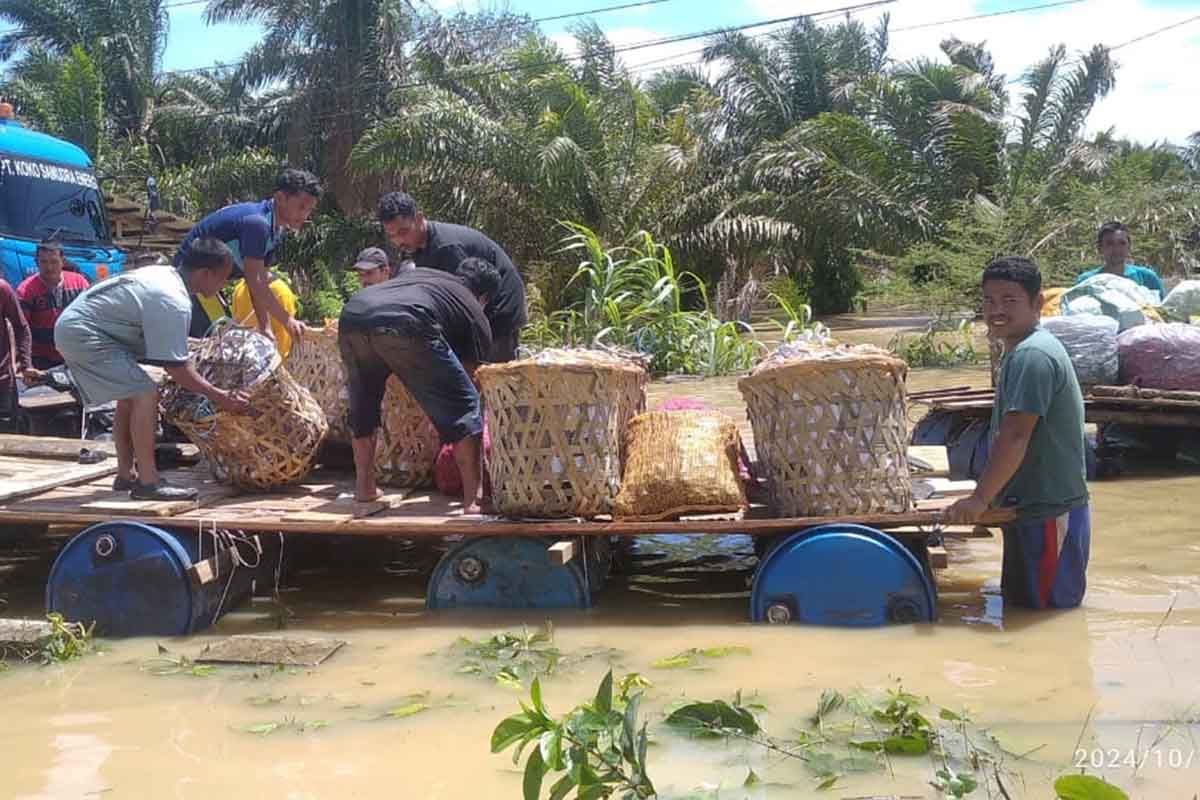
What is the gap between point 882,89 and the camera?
65.4ft

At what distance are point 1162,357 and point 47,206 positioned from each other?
29.9 feet

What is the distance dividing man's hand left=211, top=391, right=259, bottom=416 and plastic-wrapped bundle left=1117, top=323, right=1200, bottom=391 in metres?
5.42

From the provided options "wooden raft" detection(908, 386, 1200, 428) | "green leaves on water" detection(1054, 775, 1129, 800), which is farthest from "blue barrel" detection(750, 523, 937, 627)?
"wooden raft" detection(908, 386, 1200, 428)

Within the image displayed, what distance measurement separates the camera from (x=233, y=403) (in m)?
5.30

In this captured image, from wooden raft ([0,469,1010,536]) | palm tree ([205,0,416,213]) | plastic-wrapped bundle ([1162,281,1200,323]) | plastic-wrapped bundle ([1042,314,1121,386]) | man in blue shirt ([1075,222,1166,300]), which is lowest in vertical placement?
wooden raft ([0,469,1010,536])

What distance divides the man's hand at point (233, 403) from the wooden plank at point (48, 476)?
37.2 inches

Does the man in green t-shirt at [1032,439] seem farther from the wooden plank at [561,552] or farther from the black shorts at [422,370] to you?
the black shorts at [422,370]

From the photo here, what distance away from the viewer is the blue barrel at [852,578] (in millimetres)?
4602

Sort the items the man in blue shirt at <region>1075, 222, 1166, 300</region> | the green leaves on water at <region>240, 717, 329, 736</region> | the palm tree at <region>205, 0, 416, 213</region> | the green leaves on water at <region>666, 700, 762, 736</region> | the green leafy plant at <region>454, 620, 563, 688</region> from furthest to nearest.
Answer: the palm tree at <region>205, 0, 416, 213</region> < the man in blue shirt at <region>1075, 222, 1166, 300</region> < the green leafy plant at <region>454, 620, 563, 688</region> < the green leaves on water at <region>240, 717, 329, 736</region> < the green leaves on water at <region>666, 700, 762, 736</region>

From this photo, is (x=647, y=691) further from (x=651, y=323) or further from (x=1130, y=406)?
(x=651, y=323)

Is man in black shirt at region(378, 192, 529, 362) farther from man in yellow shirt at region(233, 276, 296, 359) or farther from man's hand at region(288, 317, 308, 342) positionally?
man in yellow shirt at region(233, 276, 296, 359)

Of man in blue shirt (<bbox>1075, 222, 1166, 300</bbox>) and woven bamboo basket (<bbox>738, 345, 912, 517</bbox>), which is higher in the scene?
man in blue shirt (<bbox>1075, 222, 1166, 300</bbox>)

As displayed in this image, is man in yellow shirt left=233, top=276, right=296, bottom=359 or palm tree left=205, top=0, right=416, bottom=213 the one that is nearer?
man in yellow shirt left=233, top=276, right=296, bottom=359
